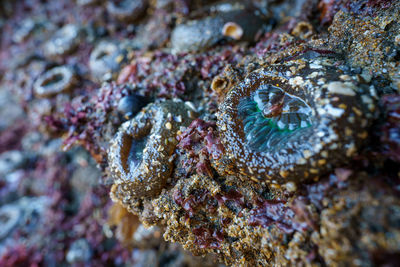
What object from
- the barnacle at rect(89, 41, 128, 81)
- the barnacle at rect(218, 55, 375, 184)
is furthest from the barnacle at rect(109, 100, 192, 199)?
the barnacle at rect(89, 41, 128, 81)

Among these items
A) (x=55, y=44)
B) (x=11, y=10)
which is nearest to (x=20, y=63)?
(x=55, y=44)

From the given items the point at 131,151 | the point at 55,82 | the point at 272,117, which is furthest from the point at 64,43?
the point at 272,117

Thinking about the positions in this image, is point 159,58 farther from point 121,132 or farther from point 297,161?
point 297,161

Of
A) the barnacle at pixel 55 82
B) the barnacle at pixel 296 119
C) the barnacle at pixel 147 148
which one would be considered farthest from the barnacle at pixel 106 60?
the barnacle at pixel 296 119

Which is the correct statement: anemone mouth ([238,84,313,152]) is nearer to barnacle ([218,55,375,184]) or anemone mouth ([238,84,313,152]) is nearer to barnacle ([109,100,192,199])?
barnacle ([218,55,375,184])

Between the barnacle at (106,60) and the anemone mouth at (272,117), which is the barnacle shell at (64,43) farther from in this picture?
the anemone mouth at (272,117)

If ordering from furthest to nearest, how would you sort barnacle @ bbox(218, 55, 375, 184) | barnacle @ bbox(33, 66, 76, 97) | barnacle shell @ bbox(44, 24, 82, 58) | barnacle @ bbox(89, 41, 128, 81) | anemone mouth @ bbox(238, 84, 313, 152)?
barnacle shell @ bbox(44, 24, 82, 58), barnacle @ bbox(33, 66, 76, 97), barnacle @ bbox(89, 41, 128, 81), anemone mouth @ bbox(238, 84, 313, 152), barnacle @ bbox(218, 55, 375, 184)

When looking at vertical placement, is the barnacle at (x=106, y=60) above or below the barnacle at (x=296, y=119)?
below
